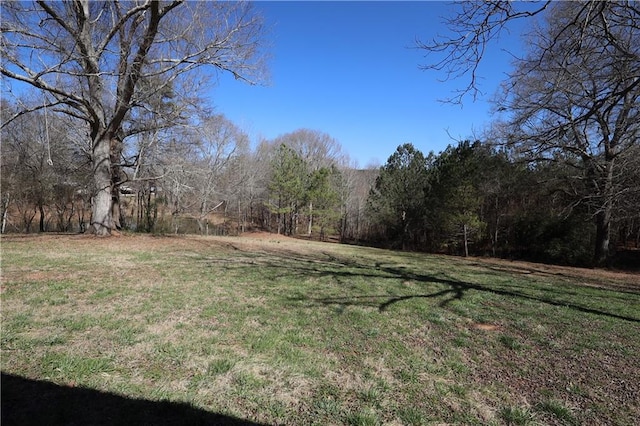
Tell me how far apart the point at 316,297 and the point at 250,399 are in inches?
126

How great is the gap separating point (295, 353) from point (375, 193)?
26.8m

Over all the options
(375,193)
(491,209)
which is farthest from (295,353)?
(375,193)

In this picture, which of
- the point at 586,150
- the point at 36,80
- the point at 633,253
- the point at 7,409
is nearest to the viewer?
the point at 7,409

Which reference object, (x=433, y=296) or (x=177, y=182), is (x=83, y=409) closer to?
(x=433, y=296)

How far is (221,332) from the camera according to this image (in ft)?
12.9

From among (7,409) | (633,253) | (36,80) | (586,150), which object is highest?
(586,150)

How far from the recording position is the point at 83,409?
2.38 m

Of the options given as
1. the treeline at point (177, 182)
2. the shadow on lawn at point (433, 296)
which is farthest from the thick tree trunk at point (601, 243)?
the treeline at point (177, 182)

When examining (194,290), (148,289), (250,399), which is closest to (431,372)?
(250,399)

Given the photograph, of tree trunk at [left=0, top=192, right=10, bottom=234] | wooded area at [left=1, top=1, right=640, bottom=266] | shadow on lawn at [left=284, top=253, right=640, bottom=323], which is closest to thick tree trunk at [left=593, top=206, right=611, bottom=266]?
wooded area at [left=1, top=1, right=640, bottom=266]

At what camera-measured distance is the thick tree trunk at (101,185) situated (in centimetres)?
1112

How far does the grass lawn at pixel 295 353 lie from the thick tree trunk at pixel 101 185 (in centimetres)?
482

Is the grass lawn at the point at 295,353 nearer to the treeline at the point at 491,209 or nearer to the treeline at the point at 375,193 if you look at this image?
the treeline at the point at 375,193

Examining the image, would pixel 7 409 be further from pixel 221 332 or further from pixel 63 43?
pixel 63 43
